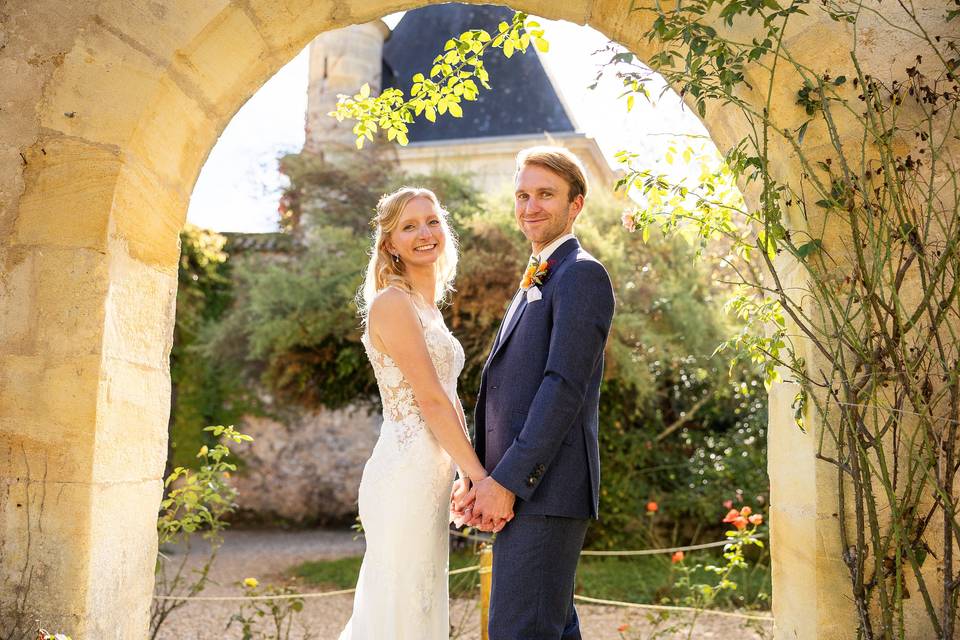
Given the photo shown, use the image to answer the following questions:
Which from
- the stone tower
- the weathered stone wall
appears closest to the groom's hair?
the weathered stone wall

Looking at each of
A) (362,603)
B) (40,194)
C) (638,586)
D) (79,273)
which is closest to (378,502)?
(362,603)

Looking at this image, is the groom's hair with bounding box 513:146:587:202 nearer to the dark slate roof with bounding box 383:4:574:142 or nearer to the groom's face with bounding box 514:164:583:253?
the groom's face with bounding box 514:164:583:253

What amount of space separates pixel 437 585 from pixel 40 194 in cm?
148

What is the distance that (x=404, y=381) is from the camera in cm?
238

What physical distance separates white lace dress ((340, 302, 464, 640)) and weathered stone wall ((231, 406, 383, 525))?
7896mm

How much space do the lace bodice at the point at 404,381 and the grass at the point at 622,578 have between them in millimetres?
3384

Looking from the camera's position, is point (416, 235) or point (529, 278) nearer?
point (529, 278)

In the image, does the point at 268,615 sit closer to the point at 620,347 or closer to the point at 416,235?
the point at 620,347

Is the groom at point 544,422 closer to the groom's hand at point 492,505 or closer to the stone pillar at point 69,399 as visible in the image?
the groom's hand at point 492,505

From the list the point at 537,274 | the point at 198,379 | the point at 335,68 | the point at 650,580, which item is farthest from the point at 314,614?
the point at 335,68

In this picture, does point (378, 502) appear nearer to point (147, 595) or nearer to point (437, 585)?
point (437, 585)

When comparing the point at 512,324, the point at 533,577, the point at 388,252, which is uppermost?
the point at 388,252

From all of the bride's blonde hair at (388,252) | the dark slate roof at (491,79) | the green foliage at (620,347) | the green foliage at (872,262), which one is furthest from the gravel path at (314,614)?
the dark slate roof at (491,79)

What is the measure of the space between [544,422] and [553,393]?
70 millimetres
